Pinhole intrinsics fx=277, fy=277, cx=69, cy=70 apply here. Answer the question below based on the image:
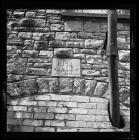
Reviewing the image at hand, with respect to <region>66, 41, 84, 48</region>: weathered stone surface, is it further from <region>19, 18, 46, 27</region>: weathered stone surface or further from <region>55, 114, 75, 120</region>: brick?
<region>55, 114, 75, 120</region>: brick

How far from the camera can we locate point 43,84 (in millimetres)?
3344

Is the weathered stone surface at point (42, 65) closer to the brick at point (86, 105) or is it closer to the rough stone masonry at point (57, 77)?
the rough stone masonry at point (57, 77)

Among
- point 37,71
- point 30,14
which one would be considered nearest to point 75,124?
point 37,71

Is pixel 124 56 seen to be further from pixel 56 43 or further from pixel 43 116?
pixel 43 116

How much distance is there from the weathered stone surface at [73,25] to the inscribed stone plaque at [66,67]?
45 cm

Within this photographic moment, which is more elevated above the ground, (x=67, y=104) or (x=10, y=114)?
(x=67, y=104)

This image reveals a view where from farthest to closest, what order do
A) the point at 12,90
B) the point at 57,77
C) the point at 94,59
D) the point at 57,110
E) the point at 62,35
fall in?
the point at 62,35
the point at 94,59
the point at 57,77
the point at 12,90
the point at 57,110

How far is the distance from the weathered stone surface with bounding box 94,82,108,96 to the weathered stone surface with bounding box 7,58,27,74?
0.95 m

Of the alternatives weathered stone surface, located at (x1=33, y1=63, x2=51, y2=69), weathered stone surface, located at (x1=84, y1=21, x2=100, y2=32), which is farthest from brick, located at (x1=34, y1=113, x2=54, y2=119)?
weathered stone surface, located at (x1=84, y1=21, x2=100, y2=32)

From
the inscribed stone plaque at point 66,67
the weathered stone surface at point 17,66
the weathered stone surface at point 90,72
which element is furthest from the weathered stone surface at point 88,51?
the weathered stone surface at point 17,66

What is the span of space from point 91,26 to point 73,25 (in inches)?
9.5

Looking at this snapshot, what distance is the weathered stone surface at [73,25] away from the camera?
12.1 ft
